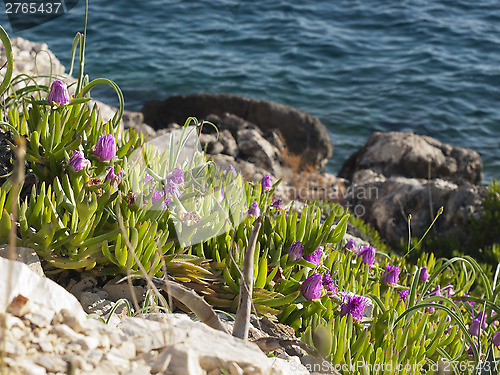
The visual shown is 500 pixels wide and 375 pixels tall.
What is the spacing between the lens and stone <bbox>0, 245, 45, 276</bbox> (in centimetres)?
186

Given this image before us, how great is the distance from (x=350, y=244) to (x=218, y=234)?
910 millimetres

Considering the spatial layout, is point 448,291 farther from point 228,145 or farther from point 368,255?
point 228,145

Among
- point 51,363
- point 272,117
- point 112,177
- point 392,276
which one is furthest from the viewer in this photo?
point 272,117

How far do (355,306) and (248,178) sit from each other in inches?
141

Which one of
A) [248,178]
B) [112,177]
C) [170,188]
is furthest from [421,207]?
[112,177]

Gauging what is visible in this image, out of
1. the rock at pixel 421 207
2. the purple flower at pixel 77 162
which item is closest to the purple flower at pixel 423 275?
the purple flower at pixel 77 162

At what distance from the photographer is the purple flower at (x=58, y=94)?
2.27 m

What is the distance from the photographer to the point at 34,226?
203 centimetres

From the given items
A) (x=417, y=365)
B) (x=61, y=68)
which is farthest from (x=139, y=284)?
(x=61, y=68)

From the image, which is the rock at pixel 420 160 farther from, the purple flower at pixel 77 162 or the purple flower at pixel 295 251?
the purple flower at pixel 77 162

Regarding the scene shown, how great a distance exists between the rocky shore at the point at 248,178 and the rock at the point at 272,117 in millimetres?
19

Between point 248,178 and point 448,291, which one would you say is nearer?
point 448,291

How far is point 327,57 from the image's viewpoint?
13.4 meters

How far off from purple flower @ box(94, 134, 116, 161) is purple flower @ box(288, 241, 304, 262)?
34.2 inches
